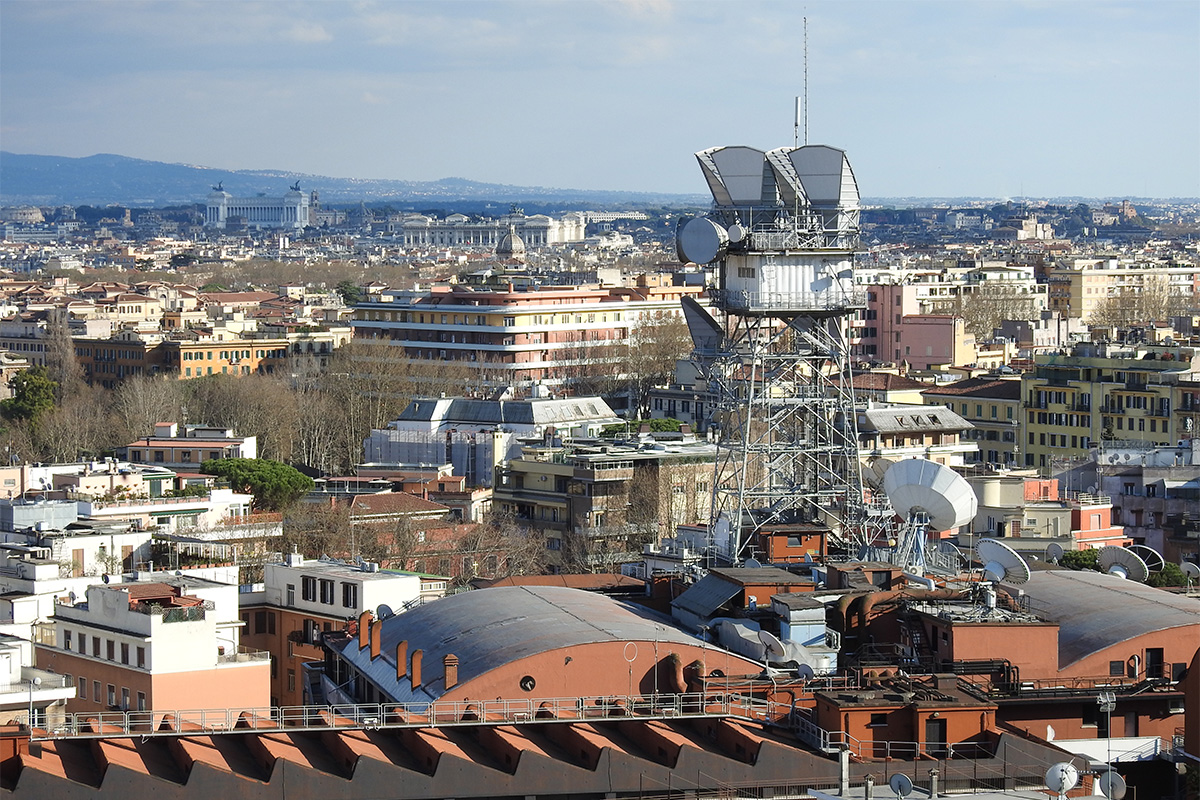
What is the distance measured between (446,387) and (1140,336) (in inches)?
980

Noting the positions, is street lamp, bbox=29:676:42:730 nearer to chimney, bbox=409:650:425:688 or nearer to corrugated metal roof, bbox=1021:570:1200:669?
chimney, bbox=409:650:425:688

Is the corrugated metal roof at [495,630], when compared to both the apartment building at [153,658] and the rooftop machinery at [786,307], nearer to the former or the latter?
the apartment building at [153,658]

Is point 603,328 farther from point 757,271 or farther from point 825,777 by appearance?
point 825,777

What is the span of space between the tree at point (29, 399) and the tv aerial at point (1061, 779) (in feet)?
201

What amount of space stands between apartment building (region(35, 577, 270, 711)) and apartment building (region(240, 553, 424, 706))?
11.6 feet

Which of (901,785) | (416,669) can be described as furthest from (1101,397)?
(901,785)

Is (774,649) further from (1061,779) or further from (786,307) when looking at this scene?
(786,307)

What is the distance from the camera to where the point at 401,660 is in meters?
30.4

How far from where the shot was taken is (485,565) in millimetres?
49781

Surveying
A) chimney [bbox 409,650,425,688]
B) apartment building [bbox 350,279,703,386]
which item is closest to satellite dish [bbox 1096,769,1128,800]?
chimney [bbox 409,650,425,688]

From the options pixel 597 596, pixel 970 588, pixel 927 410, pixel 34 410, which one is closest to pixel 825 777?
pixel 970 588

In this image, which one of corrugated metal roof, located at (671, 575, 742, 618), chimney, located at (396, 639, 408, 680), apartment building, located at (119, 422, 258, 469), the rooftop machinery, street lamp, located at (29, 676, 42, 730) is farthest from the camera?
apartment building, located at (119, 422, 258, 469)

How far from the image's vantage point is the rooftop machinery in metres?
39.2

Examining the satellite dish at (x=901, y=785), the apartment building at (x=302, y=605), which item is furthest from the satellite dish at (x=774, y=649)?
the apartment building at (x=302, y=605)
